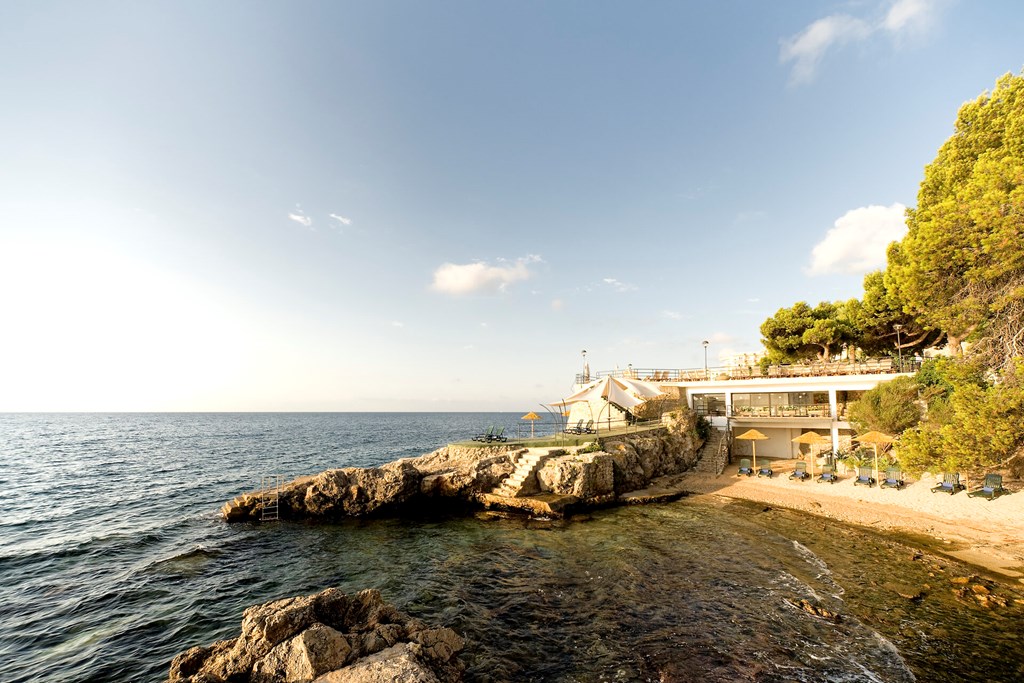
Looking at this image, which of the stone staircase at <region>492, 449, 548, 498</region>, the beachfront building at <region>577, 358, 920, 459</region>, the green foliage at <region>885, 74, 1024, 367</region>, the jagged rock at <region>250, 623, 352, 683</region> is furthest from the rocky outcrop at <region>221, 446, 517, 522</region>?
the green foliage at <region>885, 74, 1024, 367</region>

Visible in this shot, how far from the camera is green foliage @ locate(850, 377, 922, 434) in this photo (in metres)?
23.3

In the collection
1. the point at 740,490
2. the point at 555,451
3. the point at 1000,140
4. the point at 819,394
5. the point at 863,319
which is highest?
the point at 1000,140

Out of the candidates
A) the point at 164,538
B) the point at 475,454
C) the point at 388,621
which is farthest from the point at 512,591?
the point at 164,538

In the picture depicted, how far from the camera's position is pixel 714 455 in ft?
100

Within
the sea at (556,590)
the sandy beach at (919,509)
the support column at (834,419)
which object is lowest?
the sea at (556,590)

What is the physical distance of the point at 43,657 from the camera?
10.1m

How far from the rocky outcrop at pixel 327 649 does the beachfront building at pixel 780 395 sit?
3027cm

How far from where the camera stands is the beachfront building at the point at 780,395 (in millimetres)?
29281

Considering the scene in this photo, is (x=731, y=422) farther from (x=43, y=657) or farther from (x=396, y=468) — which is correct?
(x=43, y=657)

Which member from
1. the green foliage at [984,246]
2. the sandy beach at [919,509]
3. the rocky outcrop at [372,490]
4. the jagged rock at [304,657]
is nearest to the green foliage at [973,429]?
the green foliage at [984,246]

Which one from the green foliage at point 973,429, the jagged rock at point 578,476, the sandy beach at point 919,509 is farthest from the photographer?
the jagged rock at point 578,476

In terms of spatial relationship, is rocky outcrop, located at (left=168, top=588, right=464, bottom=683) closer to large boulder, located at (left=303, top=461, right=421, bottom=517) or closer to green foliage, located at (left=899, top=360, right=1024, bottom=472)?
large boulder, located at (left=303, top=461, right=421, bottom=517)

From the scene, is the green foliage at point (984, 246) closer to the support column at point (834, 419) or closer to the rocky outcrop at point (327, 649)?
the support column at point (834, 419)

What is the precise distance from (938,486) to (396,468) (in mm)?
28091
